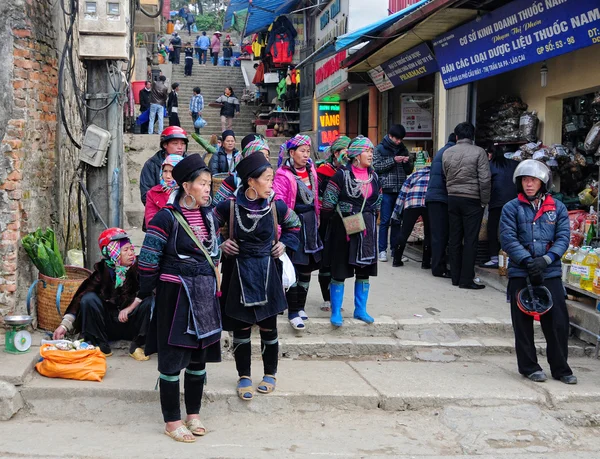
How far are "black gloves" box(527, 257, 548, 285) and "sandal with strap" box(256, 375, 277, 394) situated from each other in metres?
2.21

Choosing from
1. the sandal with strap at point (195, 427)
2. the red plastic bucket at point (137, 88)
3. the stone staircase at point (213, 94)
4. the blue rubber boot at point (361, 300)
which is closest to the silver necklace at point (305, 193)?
the blue rubber boot at point (361, 300)

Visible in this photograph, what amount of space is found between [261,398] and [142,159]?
1124 centimetres

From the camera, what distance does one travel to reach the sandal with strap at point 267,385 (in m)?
5.19

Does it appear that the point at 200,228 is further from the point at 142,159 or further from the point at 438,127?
the point at 142,159

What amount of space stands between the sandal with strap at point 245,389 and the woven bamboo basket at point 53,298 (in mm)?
1970

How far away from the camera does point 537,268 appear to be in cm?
544

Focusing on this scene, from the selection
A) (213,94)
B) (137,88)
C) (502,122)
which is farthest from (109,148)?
(213,94)

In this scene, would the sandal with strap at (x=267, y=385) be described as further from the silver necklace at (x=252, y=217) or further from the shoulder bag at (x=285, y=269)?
the silver necklace at (x=252, y=217)

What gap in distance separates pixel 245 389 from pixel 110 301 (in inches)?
63.2

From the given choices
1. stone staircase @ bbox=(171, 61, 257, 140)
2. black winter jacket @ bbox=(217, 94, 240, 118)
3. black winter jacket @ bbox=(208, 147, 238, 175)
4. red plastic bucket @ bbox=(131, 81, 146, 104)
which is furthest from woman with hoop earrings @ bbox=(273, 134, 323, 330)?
stone staircase @ bbox=(171, 61, 257, 140)

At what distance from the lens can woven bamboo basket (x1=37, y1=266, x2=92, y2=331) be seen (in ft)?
20.4

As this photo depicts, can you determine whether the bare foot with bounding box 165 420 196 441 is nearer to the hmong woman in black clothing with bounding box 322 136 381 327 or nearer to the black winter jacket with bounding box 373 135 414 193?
the hmong woman in black clothing with bounding box 322 136 381 327

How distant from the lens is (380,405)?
5.29 metres

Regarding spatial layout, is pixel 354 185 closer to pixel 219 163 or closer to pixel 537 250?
pixel 537 250
